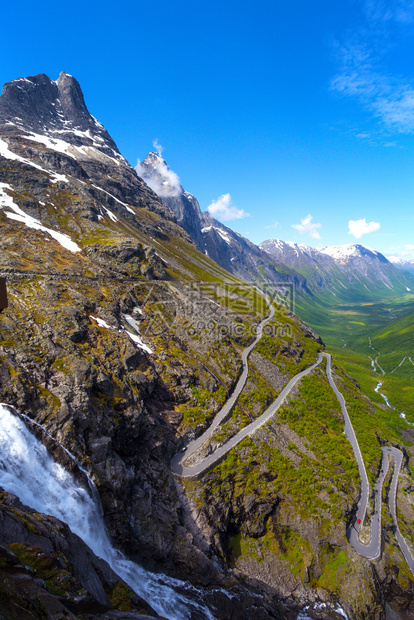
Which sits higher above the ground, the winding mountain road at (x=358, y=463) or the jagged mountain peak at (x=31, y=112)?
the jagged mountain peak at (x=31, y=112)

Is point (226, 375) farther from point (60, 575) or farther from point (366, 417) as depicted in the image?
point (60, 575)

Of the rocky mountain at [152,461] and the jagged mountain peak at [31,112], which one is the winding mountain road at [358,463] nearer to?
the rocky mountain at [152,461]

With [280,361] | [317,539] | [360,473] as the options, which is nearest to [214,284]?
[280,361]

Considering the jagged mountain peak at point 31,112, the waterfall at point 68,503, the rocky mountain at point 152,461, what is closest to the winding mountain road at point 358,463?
the rocky mountain at point 152,461

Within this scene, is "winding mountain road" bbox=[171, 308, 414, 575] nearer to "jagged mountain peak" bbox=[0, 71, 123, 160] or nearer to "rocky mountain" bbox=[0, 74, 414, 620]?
"rocky mountain" bbox=[0, 74, 414, 620]

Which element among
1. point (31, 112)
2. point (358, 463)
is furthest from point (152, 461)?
point (31, 112)

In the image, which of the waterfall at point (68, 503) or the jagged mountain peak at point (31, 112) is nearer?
the waterfall at point (68, 503)
